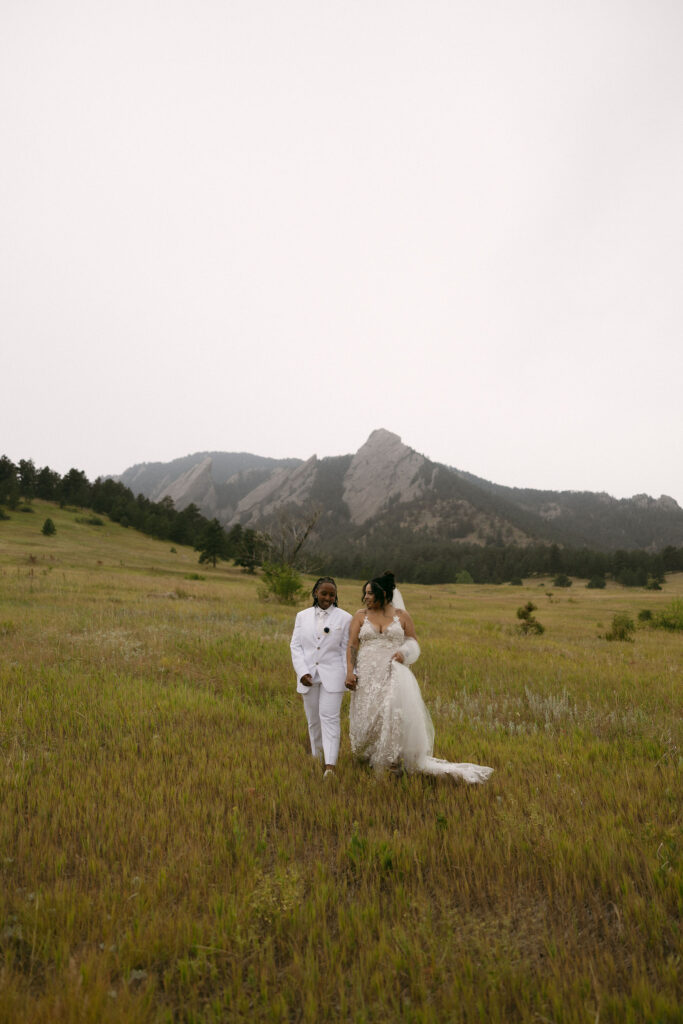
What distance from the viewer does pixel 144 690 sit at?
7945 millimetres

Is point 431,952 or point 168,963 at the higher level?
point 431,952

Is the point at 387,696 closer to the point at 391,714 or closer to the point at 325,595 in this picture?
the point at 391,714

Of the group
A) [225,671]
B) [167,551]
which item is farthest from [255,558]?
[225,671]

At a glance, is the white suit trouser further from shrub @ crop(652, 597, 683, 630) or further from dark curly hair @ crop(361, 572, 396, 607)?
shrub @ crop(652, 597, 683, 630)

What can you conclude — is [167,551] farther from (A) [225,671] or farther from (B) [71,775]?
(B) [71,775]

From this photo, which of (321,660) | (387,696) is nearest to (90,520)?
(321,660)

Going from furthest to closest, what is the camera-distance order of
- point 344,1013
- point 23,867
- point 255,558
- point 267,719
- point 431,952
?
point 255,558, point 267,719, point 23,867, point 431,952, point 344,1013

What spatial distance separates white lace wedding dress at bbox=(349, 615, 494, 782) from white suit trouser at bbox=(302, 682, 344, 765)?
10.4 inches

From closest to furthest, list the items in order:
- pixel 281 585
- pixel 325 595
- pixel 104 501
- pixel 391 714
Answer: pixel 391 714 < pixel 325 595 < pixel 281 585 < pixel 104 501

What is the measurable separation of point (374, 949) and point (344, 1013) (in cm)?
35

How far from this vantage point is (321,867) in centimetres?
345

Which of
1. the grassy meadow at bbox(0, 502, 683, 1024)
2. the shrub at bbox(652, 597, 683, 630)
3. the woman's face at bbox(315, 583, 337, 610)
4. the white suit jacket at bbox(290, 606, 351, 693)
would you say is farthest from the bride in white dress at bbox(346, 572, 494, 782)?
the shrub at bbox(652, 597, 683, 630)

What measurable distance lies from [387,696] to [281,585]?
2131 centimetres

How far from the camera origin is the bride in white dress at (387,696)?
529 centimetres
